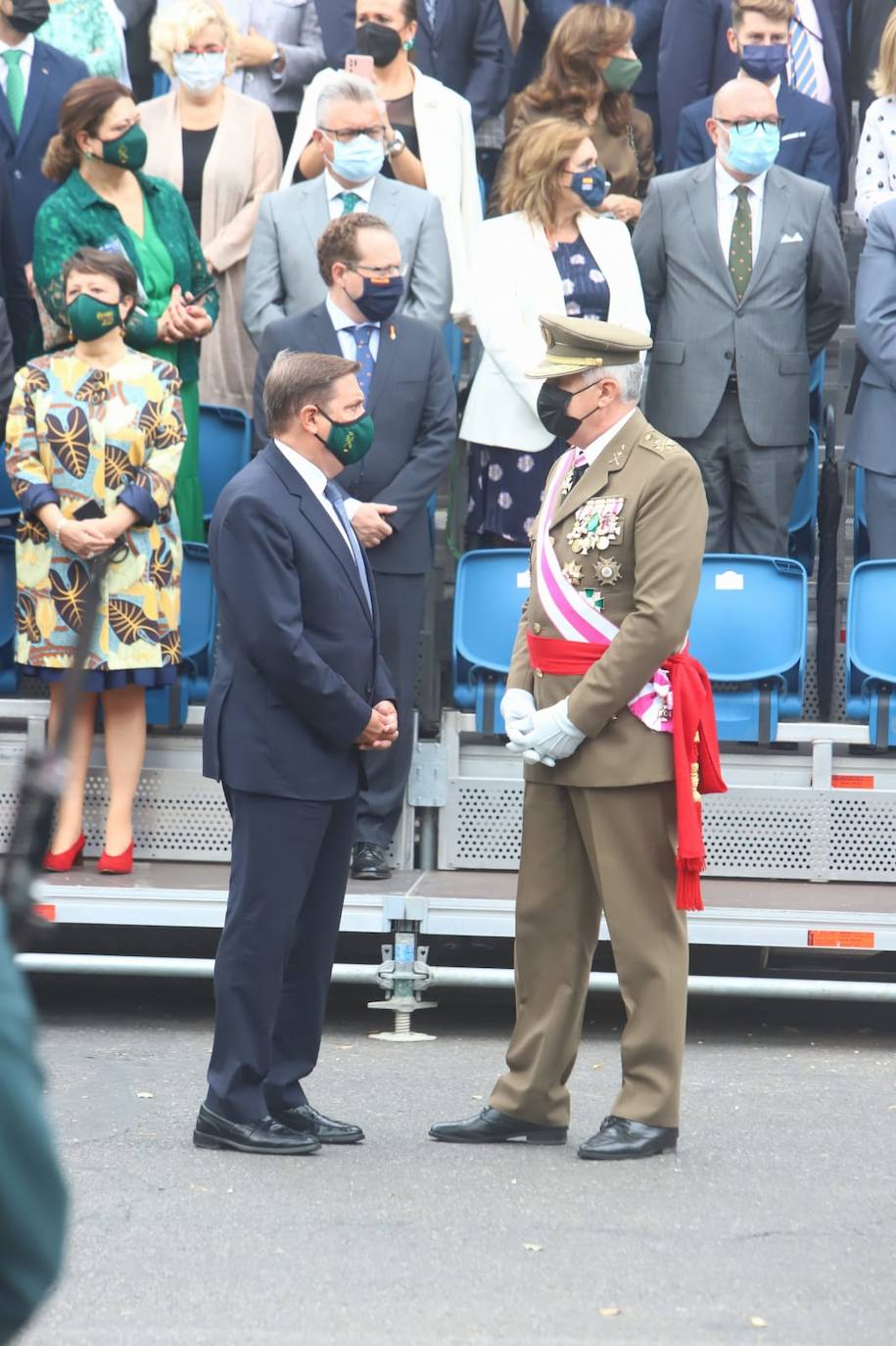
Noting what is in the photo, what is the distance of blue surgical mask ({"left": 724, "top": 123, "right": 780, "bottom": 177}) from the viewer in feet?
25.4

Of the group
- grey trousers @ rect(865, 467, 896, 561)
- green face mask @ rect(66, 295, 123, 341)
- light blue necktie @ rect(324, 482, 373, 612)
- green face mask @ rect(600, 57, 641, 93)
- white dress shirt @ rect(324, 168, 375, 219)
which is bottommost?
light blue necktie @ rect(324, 482, 373, 612)

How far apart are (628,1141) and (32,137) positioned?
504 centimetres

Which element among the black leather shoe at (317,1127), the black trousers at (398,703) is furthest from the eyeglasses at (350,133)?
the black leather shoe at (317,1127)

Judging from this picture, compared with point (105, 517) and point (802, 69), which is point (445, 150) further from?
point (105, 517)

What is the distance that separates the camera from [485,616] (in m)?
7.43

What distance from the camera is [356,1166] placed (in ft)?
16.8

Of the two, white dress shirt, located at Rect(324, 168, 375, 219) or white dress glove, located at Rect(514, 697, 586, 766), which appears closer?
white dress glove, located at Rect(514, 697, 586, 766)

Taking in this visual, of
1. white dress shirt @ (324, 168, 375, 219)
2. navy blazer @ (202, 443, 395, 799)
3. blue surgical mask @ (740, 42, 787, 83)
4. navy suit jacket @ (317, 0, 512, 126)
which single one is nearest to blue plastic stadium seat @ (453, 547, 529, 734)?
white dress shirt @ (324, 168, 375, 219)

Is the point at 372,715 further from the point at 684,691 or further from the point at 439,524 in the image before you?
the point at 439,524

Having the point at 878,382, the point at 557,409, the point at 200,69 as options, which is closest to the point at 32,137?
the point at 200,69

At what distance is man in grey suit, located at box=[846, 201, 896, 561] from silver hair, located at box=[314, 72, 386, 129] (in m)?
2.00

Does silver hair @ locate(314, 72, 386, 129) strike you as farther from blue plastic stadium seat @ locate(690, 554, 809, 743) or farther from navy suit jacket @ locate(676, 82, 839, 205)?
blue plastic stadium seat @ locate(690, 554, 809, 743)

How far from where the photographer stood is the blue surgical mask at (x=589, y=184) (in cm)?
747

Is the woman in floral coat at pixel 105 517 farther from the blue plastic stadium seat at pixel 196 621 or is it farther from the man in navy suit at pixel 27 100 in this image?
the man in navy suit at pixel 27 100
